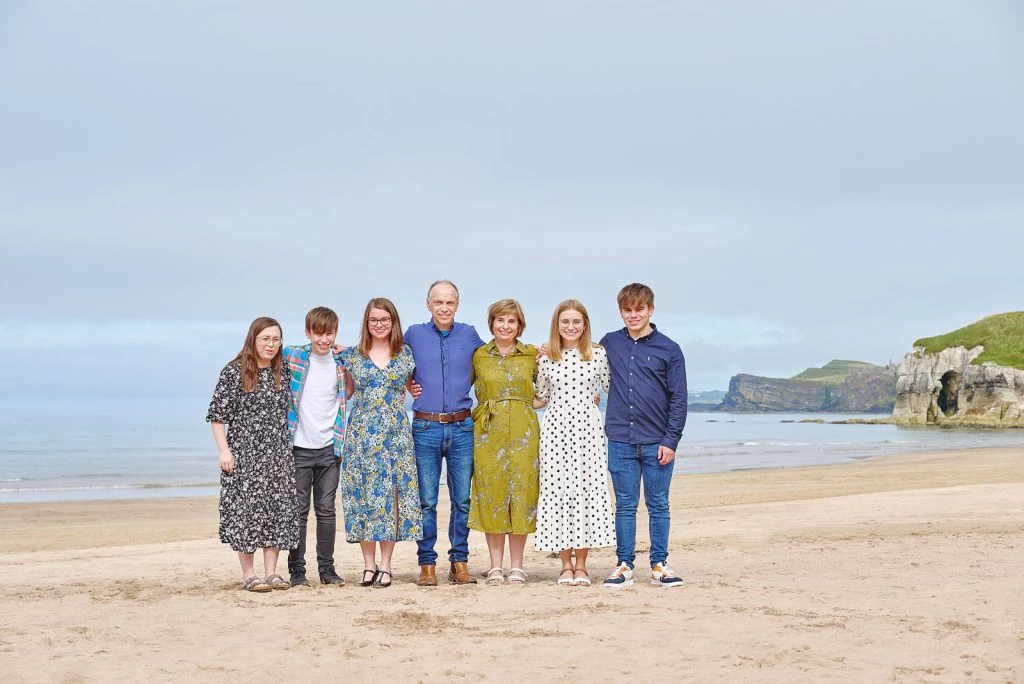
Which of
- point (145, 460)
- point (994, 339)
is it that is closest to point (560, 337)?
point (145, 460)

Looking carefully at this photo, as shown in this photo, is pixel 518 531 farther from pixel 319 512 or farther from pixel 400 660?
pixel 400 660

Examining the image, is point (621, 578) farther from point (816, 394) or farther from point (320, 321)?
point (816, 394)

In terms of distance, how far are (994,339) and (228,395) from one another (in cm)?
7899

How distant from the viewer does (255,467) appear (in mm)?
6121

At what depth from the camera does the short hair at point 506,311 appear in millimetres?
6293

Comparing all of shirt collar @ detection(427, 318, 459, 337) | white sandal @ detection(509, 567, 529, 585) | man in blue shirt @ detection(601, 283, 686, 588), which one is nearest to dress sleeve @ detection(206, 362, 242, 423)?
shirt collar @ detection(427, 318, 459, 337)

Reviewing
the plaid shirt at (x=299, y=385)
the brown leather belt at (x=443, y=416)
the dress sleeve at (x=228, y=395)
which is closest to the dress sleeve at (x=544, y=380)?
the brown leather belt at (x=443, y=416)

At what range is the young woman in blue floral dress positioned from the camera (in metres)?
6.23

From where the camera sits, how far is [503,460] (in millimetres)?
6324

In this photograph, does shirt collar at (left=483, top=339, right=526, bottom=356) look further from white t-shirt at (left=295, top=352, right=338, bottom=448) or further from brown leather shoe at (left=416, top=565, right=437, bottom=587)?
brown leather shoe at (left=416, top=565, right=437, bottom=587)

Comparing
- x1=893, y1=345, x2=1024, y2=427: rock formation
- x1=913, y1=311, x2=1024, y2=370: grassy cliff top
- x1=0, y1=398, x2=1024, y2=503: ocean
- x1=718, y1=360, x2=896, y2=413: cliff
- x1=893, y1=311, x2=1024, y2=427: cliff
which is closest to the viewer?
x1=0, y1=398, x2=1024, y2=503: ocean

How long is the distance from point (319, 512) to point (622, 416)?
2.33 metres

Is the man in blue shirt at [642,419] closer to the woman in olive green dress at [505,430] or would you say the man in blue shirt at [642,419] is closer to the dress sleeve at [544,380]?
the dress sleeve at [544,380]

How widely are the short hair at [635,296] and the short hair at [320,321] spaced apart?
207 centimetres
